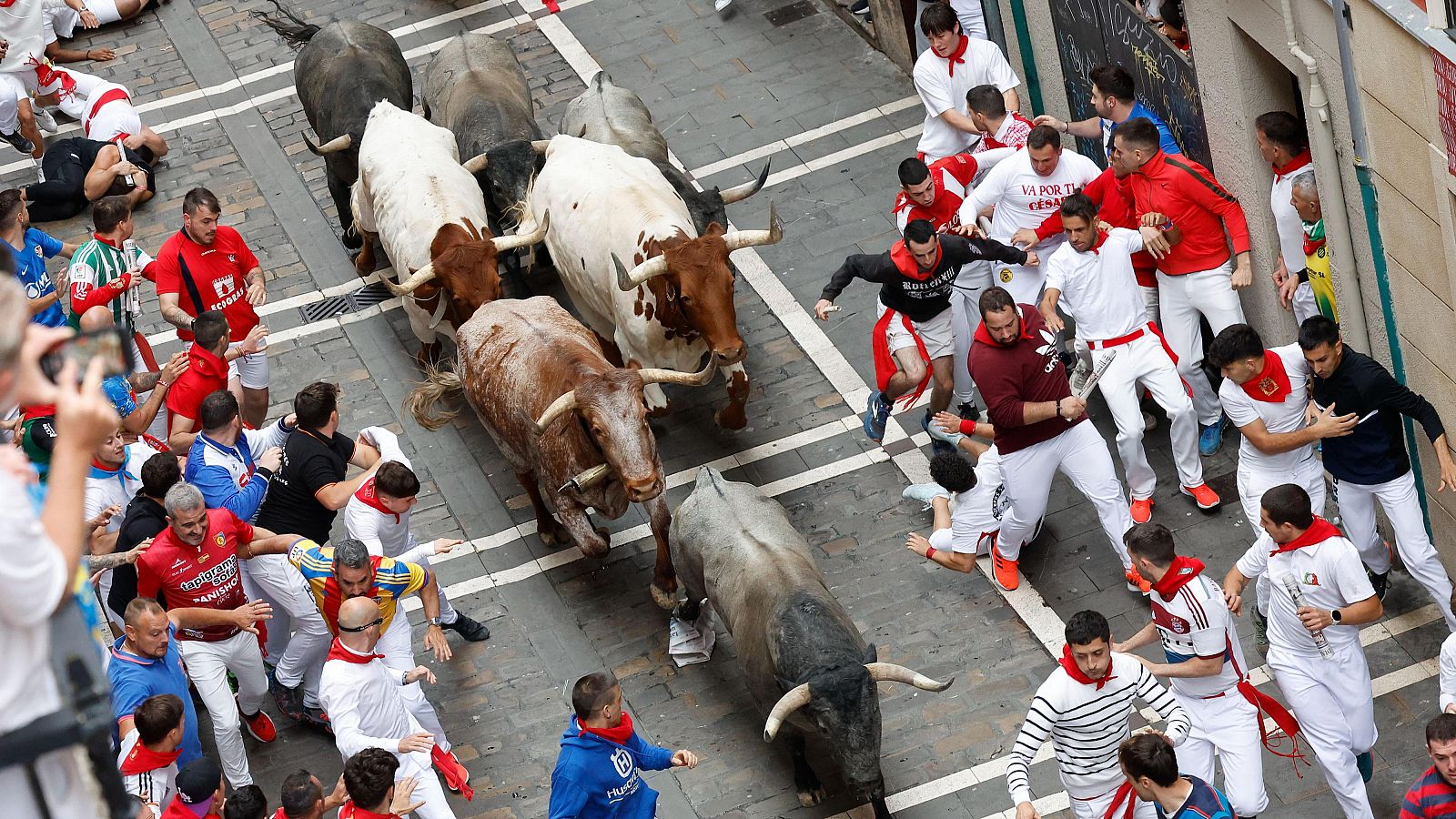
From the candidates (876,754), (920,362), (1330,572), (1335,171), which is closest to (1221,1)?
(1335,171)

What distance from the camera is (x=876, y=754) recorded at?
10.7 meters

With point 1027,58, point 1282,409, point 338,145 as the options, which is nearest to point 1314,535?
point 1282,409

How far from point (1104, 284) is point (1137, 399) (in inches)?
33.6

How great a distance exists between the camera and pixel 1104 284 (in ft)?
41.5

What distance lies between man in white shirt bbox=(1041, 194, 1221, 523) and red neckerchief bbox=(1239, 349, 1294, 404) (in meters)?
1.48

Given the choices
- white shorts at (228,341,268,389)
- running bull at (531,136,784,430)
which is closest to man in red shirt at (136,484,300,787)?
white shorts at (228,341,268,389)

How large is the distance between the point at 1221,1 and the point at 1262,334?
8.14ft

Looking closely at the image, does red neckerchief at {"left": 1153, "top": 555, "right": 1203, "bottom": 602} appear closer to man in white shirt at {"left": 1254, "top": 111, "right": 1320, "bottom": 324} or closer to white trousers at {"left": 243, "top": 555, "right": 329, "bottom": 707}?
man in white shirt at {"left": 1254, "top": 111, "right": 1320, "bottom": 324}

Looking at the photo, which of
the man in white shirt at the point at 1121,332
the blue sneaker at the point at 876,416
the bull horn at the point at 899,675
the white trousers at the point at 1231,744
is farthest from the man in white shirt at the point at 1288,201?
the bull horn at the point at 899,675

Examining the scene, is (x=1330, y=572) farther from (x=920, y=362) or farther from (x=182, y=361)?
(x=182, y=361)

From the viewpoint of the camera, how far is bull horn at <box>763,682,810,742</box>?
10.4 m

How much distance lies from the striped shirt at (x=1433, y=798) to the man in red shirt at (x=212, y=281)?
9001 mm

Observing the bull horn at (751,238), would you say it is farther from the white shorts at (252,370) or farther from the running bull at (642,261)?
the white shorts at (252,370)

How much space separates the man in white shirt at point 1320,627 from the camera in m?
9.83
